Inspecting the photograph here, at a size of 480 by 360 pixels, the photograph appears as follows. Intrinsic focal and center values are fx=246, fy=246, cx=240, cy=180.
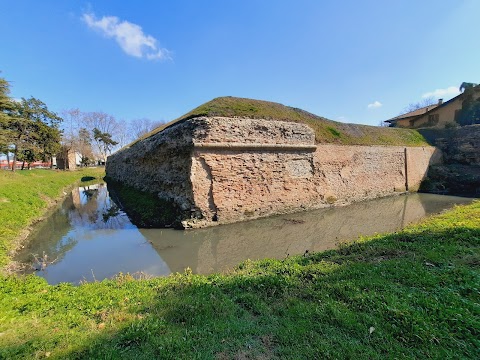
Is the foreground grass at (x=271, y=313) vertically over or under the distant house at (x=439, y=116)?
under

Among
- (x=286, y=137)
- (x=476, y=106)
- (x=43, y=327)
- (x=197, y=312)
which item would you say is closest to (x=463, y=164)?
(x=476, y=106)

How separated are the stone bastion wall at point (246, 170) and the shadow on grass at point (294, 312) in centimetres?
488

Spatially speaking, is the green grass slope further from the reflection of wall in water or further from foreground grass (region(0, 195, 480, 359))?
foreground grass (region(0, 195, 480, 359))

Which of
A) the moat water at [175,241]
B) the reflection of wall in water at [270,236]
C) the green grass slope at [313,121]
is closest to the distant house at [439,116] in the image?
the green grass slope at [313,121]

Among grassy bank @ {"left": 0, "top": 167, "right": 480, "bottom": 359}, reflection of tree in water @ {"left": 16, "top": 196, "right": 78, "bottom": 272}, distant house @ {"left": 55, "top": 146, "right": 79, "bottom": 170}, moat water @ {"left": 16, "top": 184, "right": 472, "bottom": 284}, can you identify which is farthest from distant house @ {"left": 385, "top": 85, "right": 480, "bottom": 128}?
distant house @ {"left": 55, "top": 146, "right": 79, "bottom": 170}

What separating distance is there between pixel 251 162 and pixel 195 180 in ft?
8.09

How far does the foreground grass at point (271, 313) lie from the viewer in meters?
2.17

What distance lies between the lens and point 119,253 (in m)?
6.51

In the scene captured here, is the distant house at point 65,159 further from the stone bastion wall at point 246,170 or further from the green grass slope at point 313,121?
the green grass slope at point 313,121

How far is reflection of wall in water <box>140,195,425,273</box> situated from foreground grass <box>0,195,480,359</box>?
2.00m

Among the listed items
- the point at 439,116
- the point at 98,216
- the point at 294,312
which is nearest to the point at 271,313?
the point at 294,312

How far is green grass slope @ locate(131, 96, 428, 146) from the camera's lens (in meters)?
10.4

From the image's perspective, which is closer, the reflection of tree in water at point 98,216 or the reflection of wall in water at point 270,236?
the reflection of wall in water at point 270,236

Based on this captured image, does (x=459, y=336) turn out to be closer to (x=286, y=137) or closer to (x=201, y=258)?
(x=201, y=258)
